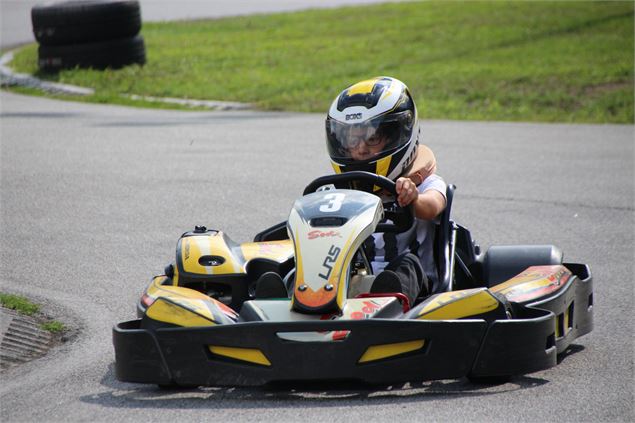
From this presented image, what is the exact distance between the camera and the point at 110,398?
14.4 ft

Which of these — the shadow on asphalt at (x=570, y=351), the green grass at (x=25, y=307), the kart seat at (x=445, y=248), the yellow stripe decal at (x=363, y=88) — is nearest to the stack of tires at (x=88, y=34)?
the green grass at (x=25, y=307)

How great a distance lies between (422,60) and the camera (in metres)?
18.0

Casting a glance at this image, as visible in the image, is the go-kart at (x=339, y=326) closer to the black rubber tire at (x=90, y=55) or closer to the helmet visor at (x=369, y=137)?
the helmet visor at (x=369, y=137)

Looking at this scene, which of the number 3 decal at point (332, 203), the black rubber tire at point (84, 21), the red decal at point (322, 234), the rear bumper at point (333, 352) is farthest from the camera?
the black rubber tire at point (84, 21)

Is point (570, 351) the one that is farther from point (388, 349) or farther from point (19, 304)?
point (19, 304)

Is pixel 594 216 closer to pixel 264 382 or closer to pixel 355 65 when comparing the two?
pixel 264 382

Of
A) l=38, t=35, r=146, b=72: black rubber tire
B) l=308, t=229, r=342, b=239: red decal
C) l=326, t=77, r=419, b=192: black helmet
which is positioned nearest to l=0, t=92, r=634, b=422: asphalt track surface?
l=308, t=229, r=342, b=239: red decal

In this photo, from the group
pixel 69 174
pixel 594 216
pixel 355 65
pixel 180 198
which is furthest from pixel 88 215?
pixel 355 65

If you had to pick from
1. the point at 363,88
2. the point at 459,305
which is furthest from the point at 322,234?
the point at 363,88

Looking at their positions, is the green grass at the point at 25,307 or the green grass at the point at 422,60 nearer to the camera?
the green grass at the point at 25,307

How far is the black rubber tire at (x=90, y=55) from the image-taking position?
1639cm

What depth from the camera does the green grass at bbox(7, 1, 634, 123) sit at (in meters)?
14.9

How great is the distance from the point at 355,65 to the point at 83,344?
12687mm

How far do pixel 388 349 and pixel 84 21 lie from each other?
1245cm
